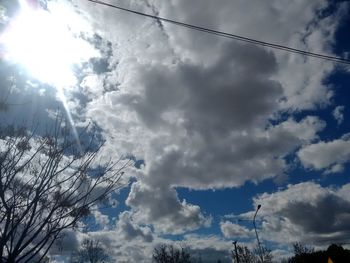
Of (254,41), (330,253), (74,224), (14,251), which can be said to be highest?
(330,253)

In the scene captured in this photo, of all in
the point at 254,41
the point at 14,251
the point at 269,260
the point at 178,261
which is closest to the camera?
the point at 14,251

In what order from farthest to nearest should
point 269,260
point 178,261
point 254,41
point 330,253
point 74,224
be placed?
point 178,261 < point 269,260 < point 330,253 < point 74,224 < point 254,41

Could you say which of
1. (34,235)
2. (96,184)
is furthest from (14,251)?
(96,184)

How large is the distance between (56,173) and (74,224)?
1.34 metres

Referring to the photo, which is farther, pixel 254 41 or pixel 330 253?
pixel 330 253

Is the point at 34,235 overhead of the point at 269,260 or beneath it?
beneath

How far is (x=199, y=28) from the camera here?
7906 millimetres

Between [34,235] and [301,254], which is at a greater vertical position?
[301,254]

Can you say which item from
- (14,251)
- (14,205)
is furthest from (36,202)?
(14,251)

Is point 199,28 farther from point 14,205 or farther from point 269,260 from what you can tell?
point 269,260

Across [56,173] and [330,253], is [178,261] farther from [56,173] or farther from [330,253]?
[56,173]

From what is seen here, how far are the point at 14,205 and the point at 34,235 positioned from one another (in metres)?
0.79

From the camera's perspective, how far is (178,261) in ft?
242

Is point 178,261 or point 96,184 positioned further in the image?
point 178,261
